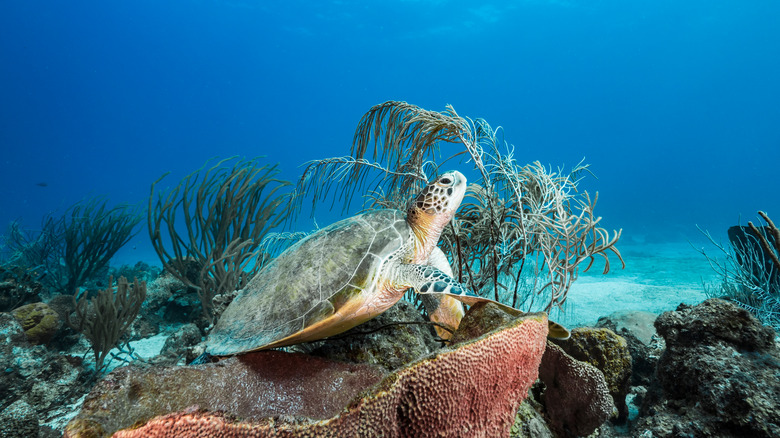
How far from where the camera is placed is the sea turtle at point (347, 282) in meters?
1.86

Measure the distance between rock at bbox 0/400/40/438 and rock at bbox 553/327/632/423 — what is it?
4247 millimetres

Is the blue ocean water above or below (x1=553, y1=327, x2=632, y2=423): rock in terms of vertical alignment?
above

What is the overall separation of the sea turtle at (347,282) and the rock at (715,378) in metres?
1.17

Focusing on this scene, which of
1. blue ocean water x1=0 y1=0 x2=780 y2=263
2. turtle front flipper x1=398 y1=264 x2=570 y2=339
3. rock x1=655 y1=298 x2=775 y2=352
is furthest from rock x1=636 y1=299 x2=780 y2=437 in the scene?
blue ocean water x1=0 y1=0 x2=780 y2=263

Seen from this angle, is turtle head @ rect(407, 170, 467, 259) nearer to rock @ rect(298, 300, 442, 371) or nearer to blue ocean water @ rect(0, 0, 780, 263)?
rock @ rect(298, 300, 442, 371)

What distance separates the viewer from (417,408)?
3.08 feet

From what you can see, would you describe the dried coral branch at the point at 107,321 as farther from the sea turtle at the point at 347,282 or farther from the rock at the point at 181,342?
the sea turtle at the point at 347,282

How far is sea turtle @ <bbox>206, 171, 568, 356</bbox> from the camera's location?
1864mm

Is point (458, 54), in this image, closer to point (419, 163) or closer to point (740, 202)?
point (740, 202)

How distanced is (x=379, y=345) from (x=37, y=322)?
5183 mm

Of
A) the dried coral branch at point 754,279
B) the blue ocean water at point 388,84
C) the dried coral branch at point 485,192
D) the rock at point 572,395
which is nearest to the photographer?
the rock at point 572,395

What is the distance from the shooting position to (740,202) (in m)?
65.9

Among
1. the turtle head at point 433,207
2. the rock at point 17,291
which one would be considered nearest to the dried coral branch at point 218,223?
the rock at point 17,291

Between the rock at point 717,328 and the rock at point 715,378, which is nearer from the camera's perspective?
the rock at point 715,378
